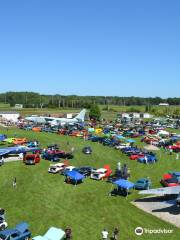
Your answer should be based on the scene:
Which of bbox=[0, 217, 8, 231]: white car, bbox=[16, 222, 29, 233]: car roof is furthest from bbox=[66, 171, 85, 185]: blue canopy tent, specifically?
bbox=[16, 222, 29, 233]: car roof

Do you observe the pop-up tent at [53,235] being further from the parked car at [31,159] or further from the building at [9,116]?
the building at [9,116]

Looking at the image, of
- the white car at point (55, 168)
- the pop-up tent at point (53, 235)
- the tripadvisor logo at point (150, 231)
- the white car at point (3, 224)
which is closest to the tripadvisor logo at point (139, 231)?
the tripadvisor logo at point (150, 231)

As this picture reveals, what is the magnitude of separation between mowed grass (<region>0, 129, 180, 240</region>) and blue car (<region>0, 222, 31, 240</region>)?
4.42 feet

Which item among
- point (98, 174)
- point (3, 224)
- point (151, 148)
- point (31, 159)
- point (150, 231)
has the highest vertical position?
point (31, 159)

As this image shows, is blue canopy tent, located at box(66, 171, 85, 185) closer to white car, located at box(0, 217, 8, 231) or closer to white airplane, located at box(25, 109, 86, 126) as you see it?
white car, located at box(0, 217, 8, 231)

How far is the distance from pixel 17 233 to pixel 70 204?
36.8ft

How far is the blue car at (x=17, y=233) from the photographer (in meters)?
32.3

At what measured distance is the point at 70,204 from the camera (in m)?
43.5

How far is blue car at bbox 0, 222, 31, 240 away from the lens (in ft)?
106

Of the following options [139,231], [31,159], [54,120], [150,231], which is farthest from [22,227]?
[54,120]

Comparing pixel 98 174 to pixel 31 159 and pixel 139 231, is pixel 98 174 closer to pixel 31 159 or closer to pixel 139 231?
pixel 31 159

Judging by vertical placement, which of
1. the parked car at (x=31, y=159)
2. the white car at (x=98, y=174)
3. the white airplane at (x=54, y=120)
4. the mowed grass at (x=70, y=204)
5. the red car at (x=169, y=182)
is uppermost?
the white airplane at (x=54, y=120)

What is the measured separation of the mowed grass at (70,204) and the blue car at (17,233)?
4.42 ft

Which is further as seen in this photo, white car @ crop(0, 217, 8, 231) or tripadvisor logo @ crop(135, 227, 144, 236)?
tripadvisor logo @ crop(135, 227, 144, 236)
